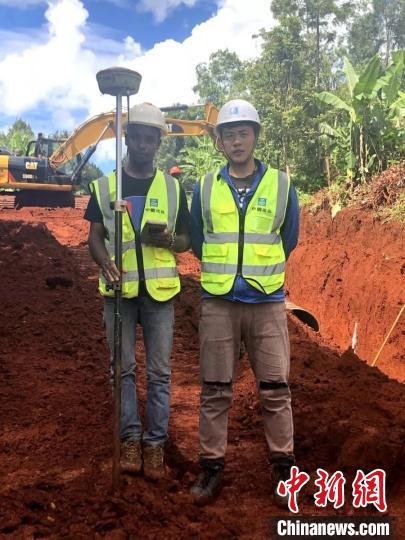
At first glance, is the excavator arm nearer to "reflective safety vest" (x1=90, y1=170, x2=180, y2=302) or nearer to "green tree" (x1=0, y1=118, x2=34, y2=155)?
"green tree" (x1=0, y1=118, x2=34, y2=155)

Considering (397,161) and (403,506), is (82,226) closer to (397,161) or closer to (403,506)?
(397,161)

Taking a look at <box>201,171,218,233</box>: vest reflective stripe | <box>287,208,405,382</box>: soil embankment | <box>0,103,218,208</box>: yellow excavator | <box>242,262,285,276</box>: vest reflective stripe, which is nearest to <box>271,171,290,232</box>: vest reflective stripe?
<box>242,262,285,276</box>: vest reflective stripe

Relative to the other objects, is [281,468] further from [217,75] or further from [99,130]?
[217,75]

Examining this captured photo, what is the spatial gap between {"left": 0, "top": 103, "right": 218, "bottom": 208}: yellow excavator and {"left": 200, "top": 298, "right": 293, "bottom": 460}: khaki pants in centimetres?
1385

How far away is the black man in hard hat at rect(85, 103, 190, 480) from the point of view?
321cm

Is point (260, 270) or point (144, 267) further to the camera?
point (144, 267)

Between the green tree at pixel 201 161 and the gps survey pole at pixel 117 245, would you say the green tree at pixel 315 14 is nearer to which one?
Answer: the green tree at pixel 201 161

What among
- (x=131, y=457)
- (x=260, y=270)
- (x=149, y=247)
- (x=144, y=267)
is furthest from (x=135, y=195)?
(x=131, y=457)

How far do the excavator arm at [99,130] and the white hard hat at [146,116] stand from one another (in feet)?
42.3

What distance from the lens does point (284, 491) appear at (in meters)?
3.03

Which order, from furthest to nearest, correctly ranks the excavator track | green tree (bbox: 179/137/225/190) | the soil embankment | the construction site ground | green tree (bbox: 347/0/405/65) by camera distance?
green tree (bbox: 347/0/405/65)
green tree (bbox: 179/137/225/190)
the excavator track
the soil embankment
the construction site ground

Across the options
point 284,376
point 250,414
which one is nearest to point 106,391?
point 250,414

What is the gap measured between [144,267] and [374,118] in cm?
1146

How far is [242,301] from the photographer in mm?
3121
